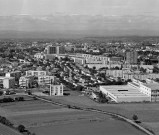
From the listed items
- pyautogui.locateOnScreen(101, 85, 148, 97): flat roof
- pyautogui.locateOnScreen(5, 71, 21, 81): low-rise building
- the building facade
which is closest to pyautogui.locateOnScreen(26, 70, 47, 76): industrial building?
pyautogui.locateOnScreen(5, 71, 21, 81): low-rise building

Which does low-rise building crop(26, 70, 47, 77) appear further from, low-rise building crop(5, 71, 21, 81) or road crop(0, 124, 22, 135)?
road crop(0, 124, 22, 135)

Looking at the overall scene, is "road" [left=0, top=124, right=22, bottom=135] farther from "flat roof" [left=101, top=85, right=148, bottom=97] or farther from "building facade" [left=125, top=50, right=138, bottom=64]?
"building facade" [left=125, top=50, right=138, bottom=64]

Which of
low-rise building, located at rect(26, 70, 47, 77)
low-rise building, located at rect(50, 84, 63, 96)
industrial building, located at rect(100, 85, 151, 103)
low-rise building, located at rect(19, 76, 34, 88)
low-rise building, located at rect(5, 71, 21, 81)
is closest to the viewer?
industrial building, located at rect(100, 85, 151, 103)

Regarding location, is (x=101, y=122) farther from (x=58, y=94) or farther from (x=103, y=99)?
(x=58, y=94)

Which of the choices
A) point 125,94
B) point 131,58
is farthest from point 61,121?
point 131,58

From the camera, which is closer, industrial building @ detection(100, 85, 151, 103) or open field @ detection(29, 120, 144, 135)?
open field @ detection(29, 120, 144, 135)

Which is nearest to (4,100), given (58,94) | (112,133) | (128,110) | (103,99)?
(58,94)

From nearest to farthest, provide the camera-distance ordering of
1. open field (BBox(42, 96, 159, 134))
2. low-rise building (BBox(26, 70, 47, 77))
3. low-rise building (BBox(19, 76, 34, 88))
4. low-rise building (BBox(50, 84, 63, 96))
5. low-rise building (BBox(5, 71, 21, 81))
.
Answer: open field (BBox(42, 96, 159, 134)), low-rise building (BBox(50, 84, 63, 96)), low-rise building (BBox(19, 76, 34, 88)), low-rise building (BBox(5, 71, 21, 81)), low-rise building (BBox(26, 70, 47, 77))

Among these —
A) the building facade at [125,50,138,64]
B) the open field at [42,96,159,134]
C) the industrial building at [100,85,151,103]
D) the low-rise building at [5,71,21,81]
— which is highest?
the building facade at [125,50,138,64]

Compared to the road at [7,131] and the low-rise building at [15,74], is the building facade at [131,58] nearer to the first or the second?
the low-rise building at [15,74]

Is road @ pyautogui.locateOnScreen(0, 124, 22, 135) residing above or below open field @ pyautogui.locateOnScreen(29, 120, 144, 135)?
above
